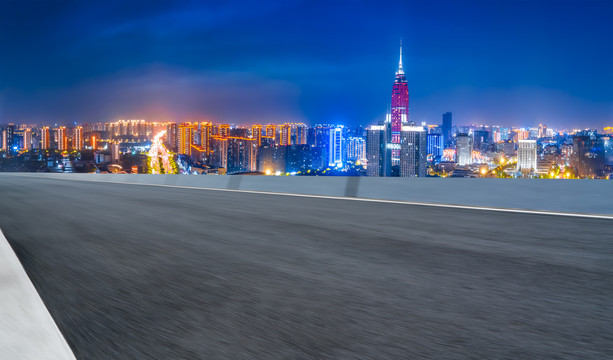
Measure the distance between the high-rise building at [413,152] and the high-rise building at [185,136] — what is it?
A: 20.9 m

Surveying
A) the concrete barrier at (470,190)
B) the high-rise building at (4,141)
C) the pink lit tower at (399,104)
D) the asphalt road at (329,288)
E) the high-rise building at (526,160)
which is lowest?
the asphalt road at (329,288)

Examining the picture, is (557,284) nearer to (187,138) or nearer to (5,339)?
(5,339)

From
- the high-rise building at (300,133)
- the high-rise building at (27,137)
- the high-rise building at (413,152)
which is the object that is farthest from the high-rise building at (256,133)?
the high-rise building at (27,137)

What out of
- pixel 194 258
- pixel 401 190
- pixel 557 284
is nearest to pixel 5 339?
pixel 194 258

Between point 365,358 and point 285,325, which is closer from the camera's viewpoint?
point 365,358

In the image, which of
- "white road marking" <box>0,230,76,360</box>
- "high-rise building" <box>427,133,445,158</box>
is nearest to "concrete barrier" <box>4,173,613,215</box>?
"white road marking" <box>0,230,76,360</box>

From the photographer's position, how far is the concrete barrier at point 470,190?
8305mm

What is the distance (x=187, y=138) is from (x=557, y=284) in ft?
136

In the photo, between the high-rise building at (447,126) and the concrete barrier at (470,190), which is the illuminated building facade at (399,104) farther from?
the concrete barrier at (470,190)

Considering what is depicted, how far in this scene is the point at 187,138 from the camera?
42781 mm

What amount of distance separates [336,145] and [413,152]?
17.2 ft

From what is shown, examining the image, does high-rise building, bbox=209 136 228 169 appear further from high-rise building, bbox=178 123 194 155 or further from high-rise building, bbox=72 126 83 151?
high-rise building, bbox=72 126 83 151

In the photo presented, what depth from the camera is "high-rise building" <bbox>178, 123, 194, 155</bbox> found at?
42031 mm

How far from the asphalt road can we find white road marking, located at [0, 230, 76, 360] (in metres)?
0.09
